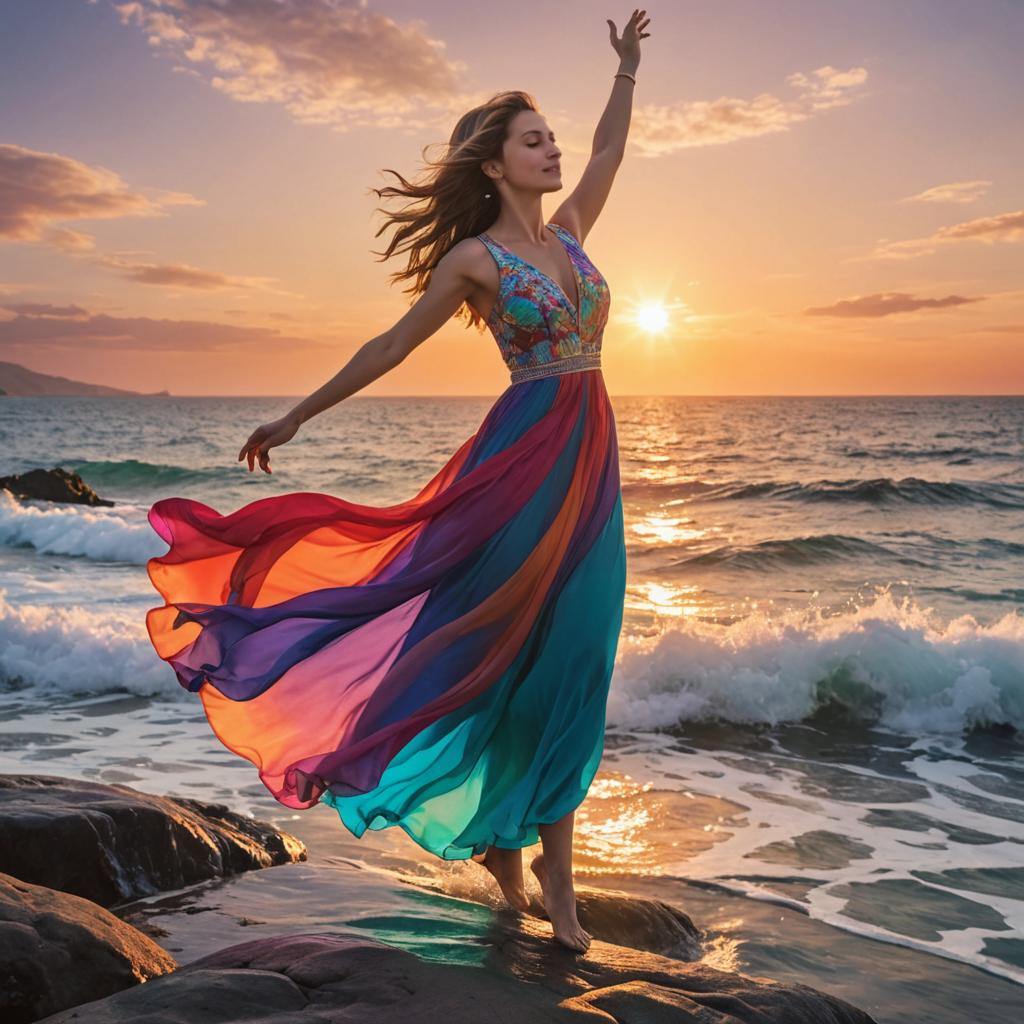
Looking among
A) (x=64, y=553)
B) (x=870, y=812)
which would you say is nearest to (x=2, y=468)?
(x=64, y=553)

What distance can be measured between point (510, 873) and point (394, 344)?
1853 millimetres

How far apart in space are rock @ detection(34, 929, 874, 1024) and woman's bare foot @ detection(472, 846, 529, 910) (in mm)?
448

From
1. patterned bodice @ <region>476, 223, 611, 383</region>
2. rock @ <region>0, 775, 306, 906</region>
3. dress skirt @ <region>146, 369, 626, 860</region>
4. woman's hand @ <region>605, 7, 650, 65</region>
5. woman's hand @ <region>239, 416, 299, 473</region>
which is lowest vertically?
rock @ <region>0, 775, 306, 906</region>

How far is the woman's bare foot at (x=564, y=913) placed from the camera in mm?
3330

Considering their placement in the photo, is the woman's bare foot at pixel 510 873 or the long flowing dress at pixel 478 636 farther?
the woman's bare foot at pixel 510 873

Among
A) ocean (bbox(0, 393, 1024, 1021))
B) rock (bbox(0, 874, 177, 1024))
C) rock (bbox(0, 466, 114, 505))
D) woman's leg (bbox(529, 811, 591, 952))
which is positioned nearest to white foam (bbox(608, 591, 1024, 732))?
ocean (bbox(0, 393, 1024, 1021))

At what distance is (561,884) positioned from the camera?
11.2 ft

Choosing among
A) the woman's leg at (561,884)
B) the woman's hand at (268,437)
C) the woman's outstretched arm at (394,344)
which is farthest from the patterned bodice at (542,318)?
the woman's leg at (561,884)

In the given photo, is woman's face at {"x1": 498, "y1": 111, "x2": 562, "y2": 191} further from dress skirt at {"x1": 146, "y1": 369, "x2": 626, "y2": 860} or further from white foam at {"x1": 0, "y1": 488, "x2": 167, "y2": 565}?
white foam at {"x1": 0, "y1": 488, "x2": 167, "y2": 565}

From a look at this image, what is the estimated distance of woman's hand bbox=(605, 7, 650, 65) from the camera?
427cm

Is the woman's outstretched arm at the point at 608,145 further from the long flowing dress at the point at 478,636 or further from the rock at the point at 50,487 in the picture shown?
the rock at the point at 50,487

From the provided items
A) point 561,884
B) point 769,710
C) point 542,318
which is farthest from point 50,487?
point 561,884

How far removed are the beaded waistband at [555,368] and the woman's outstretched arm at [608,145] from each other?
0.58m

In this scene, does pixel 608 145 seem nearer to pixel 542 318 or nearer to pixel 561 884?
pixel 542 318
